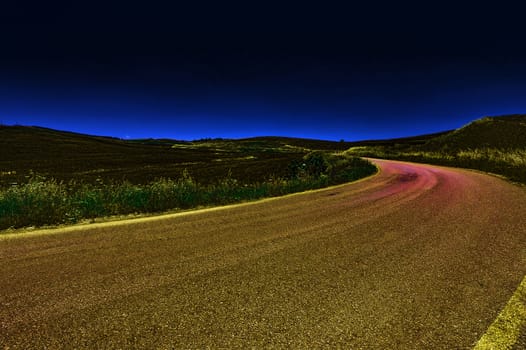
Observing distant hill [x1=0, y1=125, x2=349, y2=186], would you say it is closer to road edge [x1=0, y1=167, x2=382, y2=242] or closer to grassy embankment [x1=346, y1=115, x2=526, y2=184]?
road edge [x1=0, y1=167, x2=382, y2=242]

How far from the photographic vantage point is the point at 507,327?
318 cm

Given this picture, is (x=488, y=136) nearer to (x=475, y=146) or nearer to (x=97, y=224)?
(x=475, y=146)

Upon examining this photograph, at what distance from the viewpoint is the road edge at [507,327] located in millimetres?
2922

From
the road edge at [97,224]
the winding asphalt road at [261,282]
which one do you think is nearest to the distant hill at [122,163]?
the road edge at [97,224]

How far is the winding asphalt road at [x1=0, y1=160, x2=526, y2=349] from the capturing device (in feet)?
9.96

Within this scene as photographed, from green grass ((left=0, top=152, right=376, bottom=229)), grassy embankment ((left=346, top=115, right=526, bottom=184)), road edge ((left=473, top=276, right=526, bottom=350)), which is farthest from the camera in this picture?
grassy embankment ((left=346, top=115, right=526, bottom=184))

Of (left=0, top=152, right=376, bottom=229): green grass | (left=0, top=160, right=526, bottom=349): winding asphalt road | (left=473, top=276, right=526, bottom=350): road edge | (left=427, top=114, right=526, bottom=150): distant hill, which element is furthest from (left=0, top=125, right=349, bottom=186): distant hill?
(left=427, top=114, right=526, bottom=150): distant hill

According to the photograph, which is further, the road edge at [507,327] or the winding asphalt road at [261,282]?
the winding asphalt road at [261,282]

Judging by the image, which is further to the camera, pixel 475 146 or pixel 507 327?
pixel 475 146

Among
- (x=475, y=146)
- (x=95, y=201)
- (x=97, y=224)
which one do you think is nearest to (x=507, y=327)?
(x=97, y=224)

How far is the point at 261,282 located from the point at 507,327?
2.64 meters

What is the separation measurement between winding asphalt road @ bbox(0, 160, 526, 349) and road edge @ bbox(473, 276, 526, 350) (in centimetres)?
8

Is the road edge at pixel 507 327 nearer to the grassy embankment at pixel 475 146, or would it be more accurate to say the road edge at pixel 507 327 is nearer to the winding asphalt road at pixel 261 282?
the winding asphalt road at pixel 261 282

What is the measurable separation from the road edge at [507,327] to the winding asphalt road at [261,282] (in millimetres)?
81
